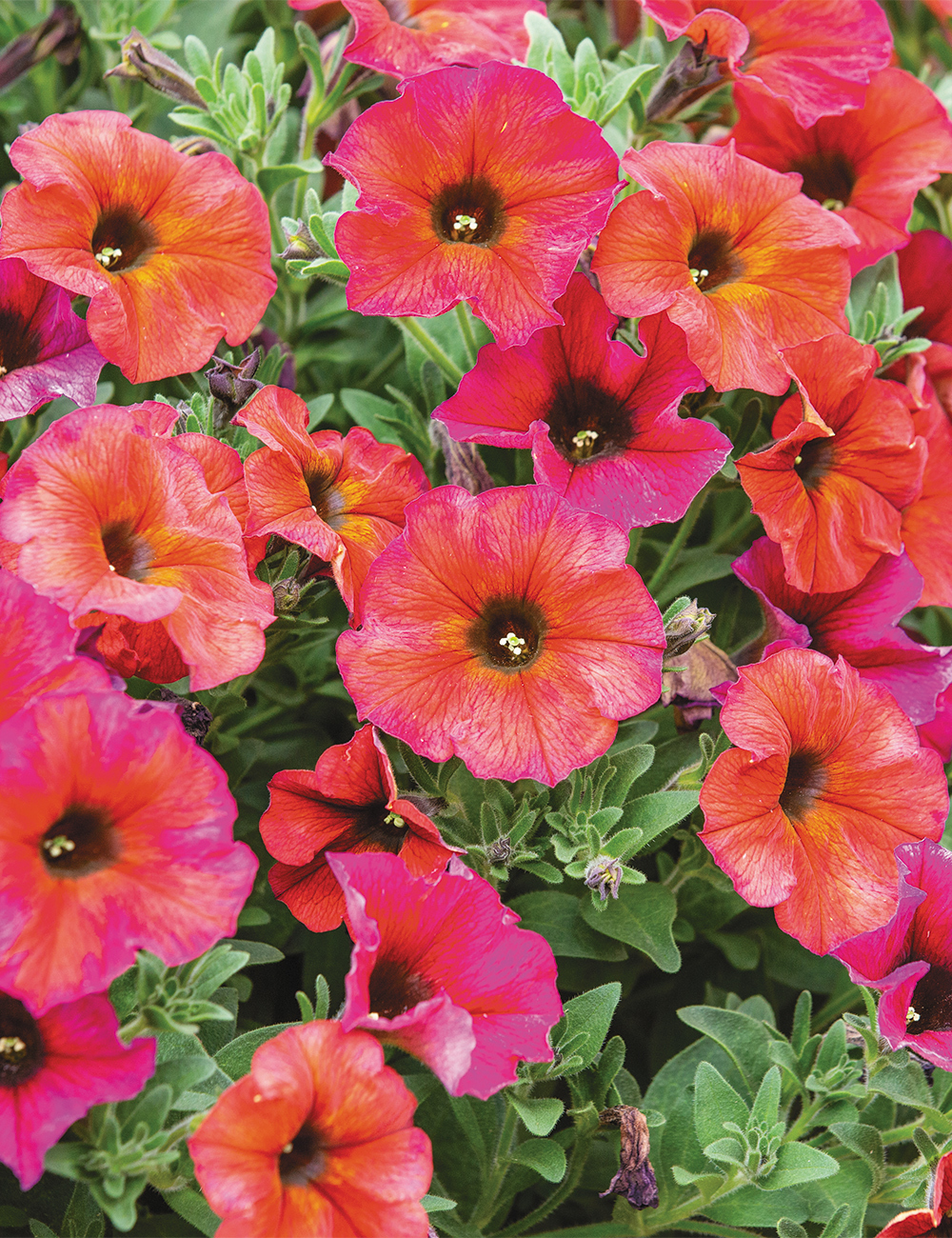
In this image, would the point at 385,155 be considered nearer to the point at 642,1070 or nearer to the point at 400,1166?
the point at 400,1166

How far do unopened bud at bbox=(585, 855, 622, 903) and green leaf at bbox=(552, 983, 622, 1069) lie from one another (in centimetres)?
12

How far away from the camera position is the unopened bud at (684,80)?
1312 mm

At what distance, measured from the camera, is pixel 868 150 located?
1431 mm

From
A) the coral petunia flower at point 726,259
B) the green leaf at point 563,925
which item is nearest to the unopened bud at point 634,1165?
the green leaf at point 563,925

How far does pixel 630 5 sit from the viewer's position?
173cm

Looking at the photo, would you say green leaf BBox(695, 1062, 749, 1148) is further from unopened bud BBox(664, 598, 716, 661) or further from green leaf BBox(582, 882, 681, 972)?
unopened bud BBox(664, 598, 716, 661)

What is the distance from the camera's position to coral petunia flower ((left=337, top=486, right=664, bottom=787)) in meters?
0.98

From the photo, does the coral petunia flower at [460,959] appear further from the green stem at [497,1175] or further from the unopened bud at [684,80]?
the unopened bud at [684,80]

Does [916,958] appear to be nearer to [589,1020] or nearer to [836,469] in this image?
[589,1020]

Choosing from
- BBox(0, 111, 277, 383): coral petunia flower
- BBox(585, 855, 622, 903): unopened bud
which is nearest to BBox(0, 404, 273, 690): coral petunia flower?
BBox(0, 111, 277, 383): coral petunia flower

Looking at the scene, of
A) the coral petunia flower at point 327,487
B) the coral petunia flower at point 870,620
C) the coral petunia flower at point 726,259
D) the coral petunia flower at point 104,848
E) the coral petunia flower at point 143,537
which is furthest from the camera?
the coral petunia flower at point 870,620

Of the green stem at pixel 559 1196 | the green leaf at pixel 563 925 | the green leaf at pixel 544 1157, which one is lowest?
the green stem at pixel 559 1196

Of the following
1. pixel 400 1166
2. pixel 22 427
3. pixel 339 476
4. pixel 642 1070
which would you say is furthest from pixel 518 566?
pixel 642 1070

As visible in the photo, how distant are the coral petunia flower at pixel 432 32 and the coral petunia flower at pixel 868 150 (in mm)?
289
